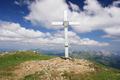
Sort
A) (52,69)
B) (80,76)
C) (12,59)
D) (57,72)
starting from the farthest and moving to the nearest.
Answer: (12,59), (52,69), (57,72), (80,76)

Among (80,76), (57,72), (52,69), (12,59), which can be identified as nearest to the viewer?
(80,76)

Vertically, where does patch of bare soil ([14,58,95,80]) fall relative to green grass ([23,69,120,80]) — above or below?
above

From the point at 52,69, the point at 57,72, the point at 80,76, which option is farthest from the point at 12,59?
the point at 80,76

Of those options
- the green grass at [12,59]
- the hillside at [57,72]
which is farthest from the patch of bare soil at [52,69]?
the green grass at [12,59]

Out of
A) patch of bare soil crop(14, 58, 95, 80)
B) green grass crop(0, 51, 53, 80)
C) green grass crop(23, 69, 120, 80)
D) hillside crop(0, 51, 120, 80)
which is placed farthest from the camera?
green grass crop(0, 51, 53, 80)

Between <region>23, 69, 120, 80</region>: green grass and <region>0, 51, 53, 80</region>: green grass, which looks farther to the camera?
<region>0, 51, 53, 80</region>: green grass

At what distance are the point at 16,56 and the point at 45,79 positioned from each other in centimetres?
3872

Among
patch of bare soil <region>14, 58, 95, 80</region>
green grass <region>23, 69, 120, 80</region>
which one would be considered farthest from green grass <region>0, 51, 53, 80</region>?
green grass <region>23, 69, 120, 80</region>

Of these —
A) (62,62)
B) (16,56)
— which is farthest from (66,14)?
(16,56)

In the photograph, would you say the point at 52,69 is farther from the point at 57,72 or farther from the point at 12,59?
the point at 12,59

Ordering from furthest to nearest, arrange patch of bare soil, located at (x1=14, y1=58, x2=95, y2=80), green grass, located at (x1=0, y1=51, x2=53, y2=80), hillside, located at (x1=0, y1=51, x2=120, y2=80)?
green grass, located at (x1=0, y1=51, x2=53, y2=80) → patch of bare soil, located at (x1=14, y1=58, x2=95, y2=80) → hillside, located at (x1=0, y1=51, x2=120, y2=80)

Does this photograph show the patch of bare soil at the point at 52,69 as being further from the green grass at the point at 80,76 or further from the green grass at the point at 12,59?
the green grass at the point at 12,59

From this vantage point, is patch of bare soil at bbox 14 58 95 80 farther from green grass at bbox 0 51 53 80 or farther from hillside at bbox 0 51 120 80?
green grass at bbox 0 51 53 80

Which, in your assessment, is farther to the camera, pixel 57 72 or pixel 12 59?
pixel 12 59
